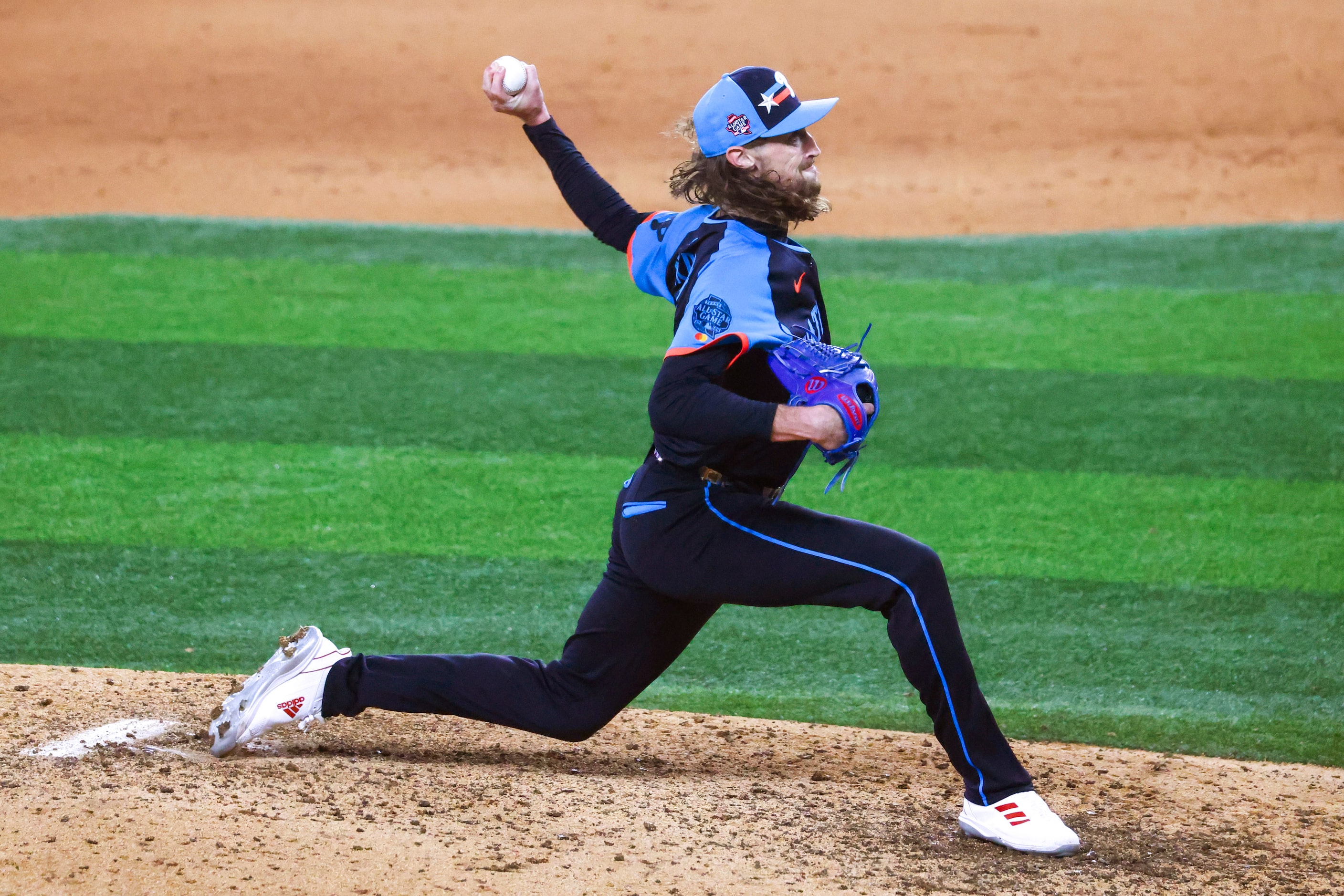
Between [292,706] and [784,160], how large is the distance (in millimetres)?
1874

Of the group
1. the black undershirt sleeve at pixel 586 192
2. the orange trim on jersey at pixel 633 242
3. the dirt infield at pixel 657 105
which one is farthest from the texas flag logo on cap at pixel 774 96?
the dirt infield at pixel 657 105

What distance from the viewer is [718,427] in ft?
10.8

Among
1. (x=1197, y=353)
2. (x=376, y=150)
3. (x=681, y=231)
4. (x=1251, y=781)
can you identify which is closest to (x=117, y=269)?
(x=376, y=150)

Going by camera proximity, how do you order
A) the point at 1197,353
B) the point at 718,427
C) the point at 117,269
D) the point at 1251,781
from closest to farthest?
1. the point at 718,427
2. the point at 1251,781
3. the point at 1197,353
4. the point at 117,269

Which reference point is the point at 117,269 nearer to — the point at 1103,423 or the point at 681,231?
the point at 1103,423

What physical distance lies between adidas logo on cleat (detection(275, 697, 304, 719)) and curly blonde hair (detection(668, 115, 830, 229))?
166cm

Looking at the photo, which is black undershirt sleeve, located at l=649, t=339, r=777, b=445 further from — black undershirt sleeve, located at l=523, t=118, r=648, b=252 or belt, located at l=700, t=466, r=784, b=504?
black undershirt sleeve, located at l=523, t=118, r=648, b=252

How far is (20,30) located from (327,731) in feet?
56.0

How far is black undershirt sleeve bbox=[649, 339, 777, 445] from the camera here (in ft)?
10.7

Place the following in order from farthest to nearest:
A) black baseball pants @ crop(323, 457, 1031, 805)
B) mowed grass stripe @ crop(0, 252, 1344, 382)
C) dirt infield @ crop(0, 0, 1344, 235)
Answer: dirt infield @ crop(0, 0, 1344, 235)
mowed grass stripe @ crop(0, 252, 1344, 382)
black baseball pants @ crop(323, 457, 1031, 805)

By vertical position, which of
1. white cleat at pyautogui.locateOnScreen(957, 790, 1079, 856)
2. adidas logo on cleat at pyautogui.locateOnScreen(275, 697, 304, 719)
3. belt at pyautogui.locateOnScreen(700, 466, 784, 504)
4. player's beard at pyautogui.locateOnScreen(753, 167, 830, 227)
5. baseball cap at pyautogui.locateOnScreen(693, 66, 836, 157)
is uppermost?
baseball cap at pyautogui.locateOnScreen(693, 66, 836, 157)

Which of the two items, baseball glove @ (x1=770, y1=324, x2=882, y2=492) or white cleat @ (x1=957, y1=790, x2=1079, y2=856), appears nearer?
baseball glove @ (x1=770, y1=324, x2=882, y2=492)

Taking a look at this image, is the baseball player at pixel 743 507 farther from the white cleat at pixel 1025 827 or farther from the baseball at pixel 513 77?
the baseball at pixel 513 77

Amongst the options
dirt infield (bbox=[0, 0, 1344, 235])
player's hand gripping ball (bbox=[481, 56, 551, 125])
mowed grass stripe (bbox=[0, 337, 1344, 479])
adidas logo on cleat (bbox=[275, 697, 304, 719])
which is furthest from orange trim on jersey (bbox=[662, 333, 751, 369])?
dirt infield (bbox=[0, 0, 1344, 235])
